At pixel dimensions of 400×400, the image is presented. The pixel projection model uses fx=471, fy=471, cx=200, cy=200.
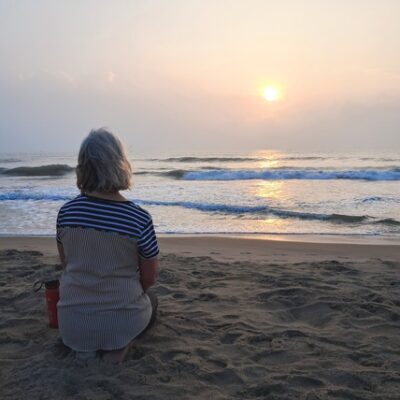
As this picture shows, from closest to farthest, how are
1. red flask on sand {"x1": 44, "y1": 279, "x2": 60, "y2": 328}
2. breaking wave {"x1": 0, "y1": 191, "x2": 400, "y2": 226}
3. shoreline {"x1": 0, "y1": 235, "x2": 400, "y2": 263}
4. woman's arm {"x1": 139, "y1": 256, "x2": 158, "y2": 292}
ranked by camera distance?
woman's arm {"x1": 139, "y1": 256, "x2": 158, "y2": 292}
red flask on sand {"x1": 44, "y1": 279, "x2": 60, "y2": 328}
shoreline {"x1": 0, "y1": 235, "x2": 400, "y2": 263}
breaking wave {"x1": 0, "y1": 191, "x2": 400, "y2": 226}

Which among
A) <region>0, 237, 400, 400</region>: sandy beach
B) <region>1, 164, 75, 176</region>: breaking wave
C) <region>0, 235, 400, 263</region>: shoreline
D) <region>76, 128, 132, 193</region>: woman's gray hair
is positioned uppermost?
<region>76, 128, 132, 193</region>: woman's gray hair

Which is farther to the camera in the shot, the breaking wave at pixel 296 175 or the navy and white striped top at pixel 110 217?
the breaking wave at pixel 296 175

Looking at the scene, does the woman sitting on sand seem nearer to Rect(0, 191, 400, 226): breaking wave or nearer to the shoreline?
the shoreline

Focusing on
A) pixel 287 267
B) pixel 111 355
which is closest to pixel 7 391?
pixel 111 355

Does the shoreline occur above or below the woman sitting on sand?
below

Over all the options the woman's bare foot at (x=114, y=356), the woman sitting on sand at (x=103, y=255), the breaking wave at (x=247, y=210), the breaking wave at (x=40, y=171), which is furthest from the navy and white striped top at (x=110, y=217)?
the breaking wave at (x=40, y=171)

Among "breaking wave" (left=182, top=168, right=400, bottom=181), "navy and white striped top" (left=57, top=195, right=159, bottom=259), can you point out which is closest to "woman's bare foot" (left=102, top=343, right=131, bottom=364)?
"navy and white striped top" (left=57, top=195, right=159, bottom=259)

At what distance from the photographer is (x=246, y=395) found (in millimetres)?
2582

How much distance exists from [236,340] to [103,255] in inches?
48.3

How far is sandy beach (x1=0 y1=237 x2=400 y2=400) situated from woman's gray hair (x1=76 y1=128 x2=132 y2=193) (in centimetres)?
110

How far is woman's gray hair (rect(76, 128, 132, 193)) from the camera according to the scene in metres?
2.65

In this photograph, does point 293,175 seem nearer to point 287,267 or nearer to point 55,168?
point 55,168

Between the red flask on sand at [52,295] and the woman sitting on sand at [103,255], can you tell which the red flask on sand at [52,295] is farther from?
the woman sitting on sand at [103,255]

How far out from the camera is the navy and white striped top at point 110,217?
2.71 meters
